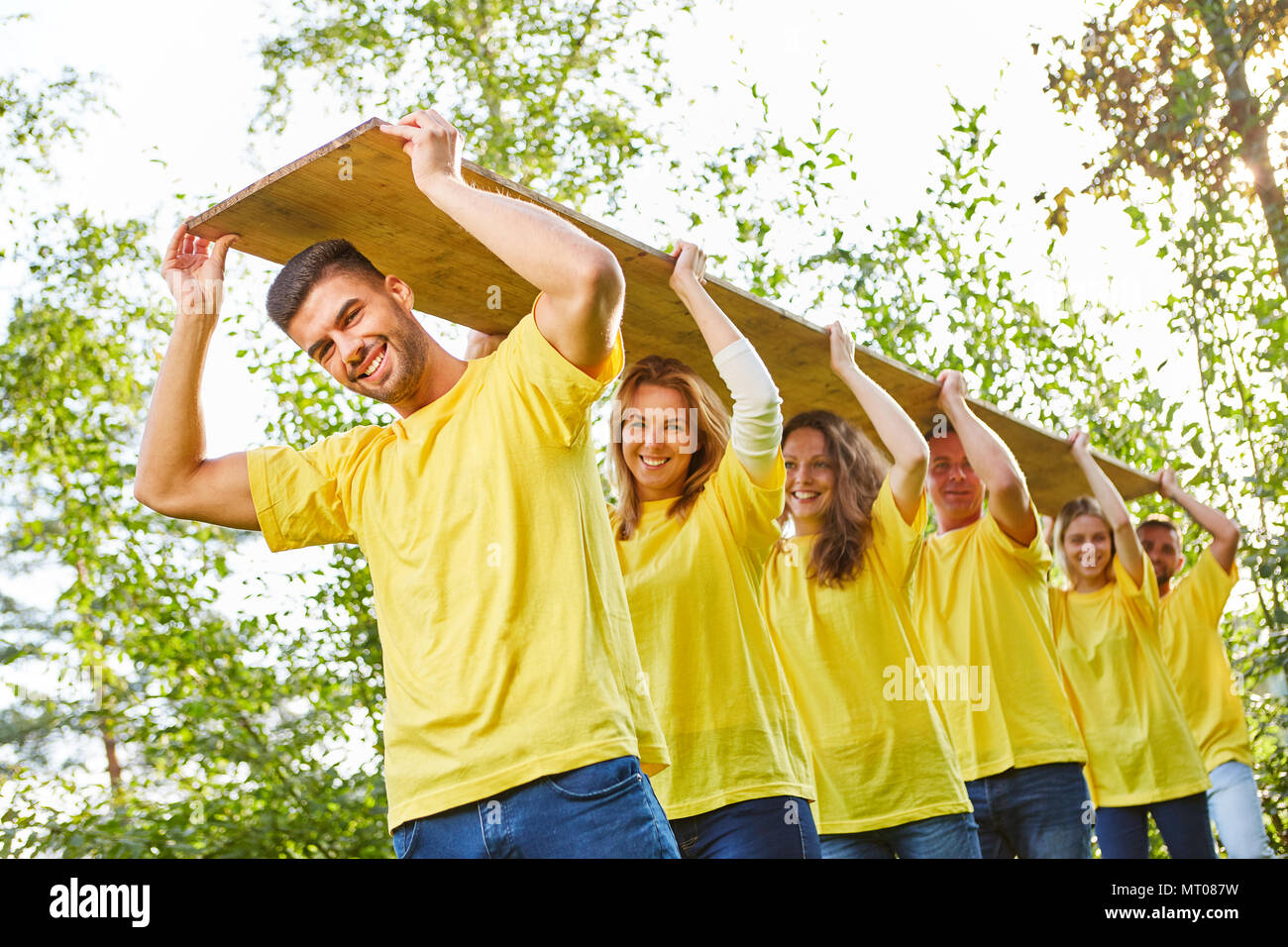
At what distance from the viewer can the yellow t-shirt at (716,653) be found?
8.04 ft

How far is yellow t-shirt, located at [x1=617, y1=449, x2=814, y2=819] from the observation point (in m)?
2.45

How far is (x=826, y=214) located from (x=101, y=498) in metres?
2.94

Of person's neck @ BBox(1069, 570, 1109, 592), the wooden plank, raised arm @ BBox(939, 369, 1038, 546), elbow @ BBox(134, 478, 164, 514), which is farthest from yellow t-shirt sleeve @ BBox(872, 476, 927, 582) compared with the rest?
elbow @ BBox(134, 478, 164, 514)

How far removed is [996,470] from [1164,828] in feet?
5.43

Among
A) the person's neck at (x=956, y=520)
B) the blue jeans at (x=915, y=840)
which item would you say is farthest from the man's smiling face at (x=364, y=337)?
the person's neck at (x=956, y=520)

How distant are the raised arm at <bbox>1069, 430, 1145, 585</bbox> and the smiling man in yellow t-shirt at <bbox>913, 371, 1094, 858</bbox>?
2.06 feet

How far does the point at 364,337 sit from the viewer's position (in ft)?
6.60

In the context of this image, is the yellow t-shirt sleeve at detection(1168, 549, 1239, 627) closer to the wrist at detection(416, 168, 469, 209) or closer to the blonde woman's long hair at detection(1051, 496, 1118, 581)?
the blonde woman's long hair at detection(1051, 496, 1118, 581)

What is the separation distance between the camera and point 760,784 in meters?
2.42

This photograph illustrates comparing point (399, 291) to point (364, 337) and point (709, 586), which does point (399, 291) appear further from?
point (709, 586)

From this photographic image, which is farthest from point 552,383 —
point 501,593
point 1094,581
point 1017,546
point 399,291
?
point 1094,581
